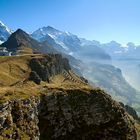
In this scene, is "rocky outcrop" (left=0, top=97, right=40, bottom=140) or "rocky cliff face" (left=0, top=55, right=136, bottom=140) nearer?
"rocky outcrop" (left=0, top=97, right=40, bottom=140)

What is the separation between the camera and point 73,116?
→ 104812 millimetres

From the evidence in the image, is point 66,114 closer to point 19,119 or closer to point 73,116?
point 73,116

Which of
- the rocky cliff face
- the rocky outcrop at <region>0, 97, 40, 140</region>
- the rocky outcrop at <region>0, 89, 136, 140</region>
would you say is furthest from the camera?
the rocky outcrop at <region>0, 89, 136, 140</region>

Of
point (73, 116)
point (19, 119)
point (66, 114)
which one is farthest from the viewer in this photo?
point (73, 116)

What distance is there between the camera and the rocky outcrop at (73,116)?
94450mm

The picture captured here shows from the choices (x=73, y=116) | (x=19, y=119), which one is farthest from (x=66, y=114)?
(x=19, y=119)

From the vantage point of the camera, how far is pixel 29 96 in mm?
96625

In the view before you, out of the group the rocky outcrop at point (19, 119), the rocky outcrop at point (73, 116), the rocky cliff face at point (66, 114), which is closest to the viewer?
the rocky outcrop at point (19, 119)

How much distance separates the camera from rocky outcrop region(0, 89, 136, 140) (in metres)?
94.4

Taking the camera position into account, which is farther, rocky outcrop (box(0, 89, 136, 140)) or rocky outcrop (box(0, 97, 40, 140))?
rocky outcrop (box(0, 89, 136, 140))

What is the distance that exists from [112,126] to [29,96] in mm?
27697

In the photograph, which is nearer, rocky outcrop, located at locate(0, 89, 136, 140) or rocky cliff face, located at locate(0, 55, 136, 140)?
rocky cliff face, located at locate(0, 55, 136, 140)

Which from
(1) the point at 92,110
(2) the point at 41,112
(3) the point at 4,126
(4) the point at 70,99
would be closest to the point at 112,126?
(1) the point at 92,110

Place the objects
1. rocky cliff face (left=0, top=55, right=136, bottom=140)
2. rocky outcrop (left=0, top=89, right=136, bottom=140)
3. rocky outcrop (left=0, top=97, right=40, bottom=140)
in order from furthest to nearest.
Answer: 1. rocky outcrop (left=0, top=89, right=136, bottom=140)
2. rocky cliff face (left=0, top=55, right=136, bottom=140)
3. rocky outcrop (left=0, top=97, right=40, bottom=140)
